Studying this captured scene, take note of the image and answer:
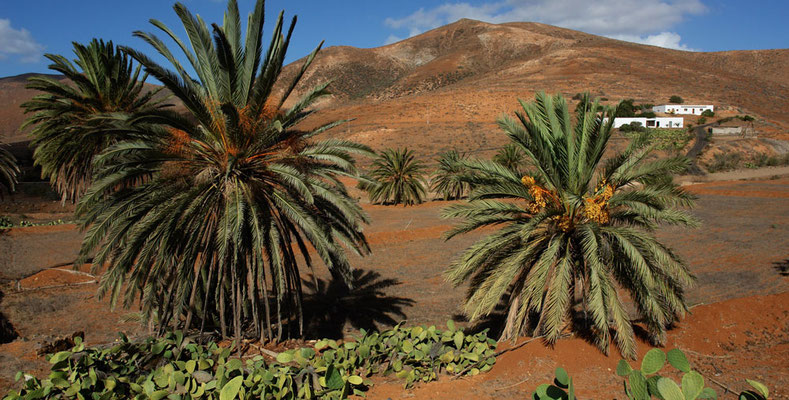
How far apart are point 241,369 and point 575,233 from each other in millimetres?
5606

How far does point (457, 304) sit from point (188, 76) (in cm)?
872

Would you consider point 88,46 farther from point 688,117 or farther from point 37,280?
point 688,117

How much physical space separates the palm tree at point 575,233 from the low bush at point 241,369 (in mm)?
1299

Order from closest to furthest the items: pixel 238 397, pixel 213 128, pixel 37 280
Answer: pixel 238 397, pixel 213 128, pixel 37 280

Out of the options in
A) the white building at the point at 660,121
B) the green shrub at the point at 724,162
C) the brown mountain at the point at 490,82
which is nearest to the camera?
the green shrub at the point at 724,162

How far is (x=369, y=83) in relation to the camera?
117688 millimetres

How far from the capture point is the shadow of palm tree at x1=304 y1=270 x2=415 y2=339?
11.4 metres

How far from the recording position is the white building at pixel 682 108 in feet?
204

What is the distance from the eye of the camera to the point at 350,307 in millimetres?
12672

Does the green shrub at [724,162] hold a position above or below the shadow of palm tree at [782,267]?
above

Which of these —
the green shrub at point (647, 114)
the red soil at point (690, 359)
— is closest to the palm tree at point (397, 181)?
the red soil at point (690, 359)

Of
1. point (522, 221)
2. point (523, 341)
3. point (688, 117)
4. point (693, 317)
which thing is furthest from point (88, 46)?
point (688, 117)

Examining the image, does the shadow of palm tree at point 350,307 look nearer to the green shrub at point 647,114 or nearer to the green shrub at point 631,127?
the green shrub at point 631,127

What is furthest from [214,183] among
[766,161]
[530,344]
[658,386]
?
[766,161]
